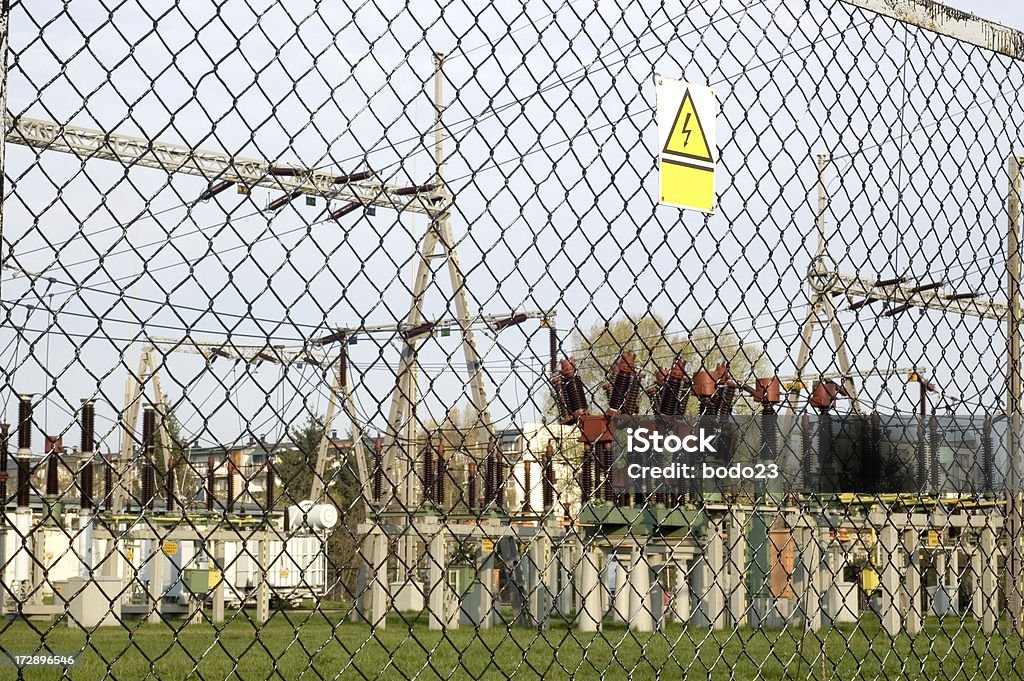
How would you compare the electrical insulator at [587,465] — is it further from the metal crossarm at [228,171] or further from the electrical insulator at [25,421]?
the electrical insulator at [25,421]

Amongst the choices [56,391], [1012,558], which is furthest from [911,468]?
[56,391]

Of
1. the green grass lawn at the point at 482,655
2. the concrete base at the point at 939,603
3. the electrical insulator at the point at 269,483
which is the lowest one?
the green grass lawn at the point at 482,655

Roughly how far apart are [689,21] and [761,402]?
865 millimetres

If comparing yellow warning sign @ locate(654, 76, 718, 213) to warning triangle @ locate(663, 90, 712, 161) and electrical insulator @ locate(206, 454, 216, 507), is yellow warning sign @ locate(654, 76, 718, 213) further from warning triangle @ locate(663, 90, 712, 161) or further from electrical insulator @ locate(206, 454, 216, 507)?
electrical insulator @ locate(206, 454, 216, 507)

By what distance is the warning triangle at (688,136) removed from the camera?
8.43 ft

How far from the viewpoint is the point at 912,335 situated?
292 centimetres

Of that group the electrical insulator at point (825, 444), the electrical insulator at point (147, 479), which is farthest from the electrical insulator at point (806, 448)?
the electrical insulator at point (147, 479)

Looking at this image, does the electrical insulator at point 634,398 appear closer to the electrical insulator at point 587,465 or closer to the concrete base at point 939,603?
the electrical insulator at point 587,465

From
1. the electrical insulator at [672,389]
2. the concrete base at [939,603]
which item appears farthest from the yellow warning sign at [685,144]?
the concrete base at [939,603]

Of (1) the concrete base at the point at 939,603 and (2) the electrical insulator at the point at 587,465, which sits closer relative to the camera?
(2) the electrical insulator at the point at 587,465

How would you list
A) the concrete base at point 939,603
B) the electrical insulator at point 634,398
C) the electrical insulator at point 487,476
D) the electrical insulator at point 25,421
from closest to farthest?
1. the electrical insulator at point 25,421
2. the electrical insulator at point 487,476
3. the electrical insulator at point 634,398
4. the concrete base at point 939,603

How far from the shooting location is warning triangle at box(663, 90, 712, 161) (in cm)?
257

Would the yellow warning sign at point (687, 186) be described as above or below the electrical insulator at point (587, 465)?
above

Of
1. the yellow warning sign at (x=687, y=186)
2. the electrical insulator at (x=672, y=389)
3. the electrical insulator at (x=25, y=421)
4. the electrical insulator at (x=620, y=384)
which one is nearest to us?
the electrical insulator at (x=25, y=421)
